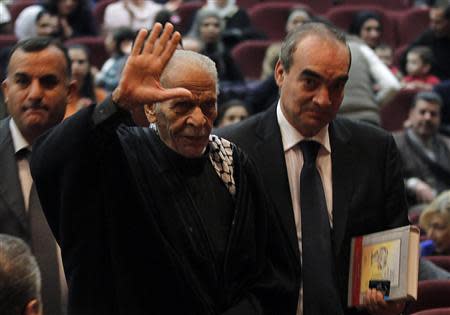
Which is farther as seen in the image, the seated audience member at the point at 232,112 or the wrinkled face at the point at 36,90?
the seated audience member at the point at 232,112

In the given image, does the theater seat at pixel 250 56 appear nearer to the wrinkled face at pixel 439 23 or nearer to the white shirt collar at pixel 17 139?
the wrinkled face at pixel 439 23

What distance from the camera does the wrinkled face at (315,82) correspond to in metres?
2.97

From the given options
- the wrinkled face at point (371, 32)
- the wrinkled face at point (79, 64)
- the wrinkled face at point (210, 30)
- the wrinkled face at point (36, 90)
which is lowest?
the wrinkled face at point (371, 32)

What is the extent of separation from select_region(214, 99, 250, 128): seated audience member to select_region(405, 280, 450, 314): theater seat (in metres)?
2.54

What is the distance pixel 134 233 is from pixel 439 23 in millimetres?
6931

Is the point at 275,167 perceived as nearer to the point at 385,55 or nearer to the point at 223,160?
the point at 223,160

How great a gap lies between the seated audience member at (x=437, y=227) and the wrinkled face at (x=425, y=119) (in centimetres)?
179

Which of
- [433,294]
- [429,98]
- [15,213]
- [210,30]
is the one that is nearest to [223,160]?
[15,213]

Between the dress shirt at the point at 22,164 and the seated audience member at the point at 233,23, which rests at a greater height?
the dress shirt at the point at 22,164

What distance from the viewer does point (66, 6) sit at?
356 inches

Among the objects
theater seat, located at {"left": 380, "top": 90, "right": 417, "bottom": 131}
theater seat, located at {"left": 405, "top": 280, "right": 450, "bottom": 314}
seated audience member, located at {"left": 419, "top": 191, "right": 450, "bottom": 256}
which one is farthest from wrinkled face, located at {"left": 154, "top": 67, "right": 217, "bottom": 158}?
theater seat, located at {"left": 380, "top": 90, "right": 417, "bottom": 131}

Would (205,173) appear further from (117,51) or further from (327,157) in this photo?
(117,51)

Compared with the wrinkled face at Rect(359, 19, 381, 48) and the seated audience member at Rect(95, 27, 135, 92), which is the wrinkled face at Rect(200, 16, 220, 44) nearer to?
the seated audience member at Rect(95, 27, 135, 92)

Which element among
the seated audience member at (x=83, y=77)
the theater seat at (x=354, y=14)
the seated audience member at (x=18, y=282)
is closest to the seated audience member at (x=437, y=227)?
the seated audience member at (x=83, y=77)
